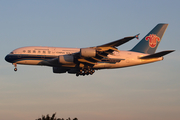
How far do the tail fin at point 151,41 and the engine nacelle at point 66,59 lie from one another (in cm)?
1319

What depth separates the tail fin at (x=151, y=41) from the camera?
56812 mm

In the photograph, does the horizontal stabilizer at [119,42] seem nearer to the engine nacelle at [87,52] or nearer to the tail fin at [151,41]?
the engine nacelle at [87,52]

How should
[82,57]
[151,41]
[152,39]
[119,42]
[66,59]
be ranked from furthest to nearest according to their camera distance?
[152,39], [151,41], [66,59], [82,57], [119,42]

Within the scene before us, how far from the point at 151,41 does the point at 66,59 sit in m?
17.2

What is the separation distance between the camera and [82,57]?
49219mm

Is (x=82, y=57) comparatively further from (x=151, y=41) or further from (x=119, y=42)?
(x=151, y=41)

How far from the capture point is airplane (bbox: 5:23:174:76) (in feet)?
159

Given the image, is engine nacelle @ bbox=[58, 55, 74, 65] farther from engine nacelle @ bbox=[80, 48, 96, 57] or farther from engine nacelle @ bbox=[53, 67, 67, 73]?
engine nacelle @ bbox=[53, 67, 67, 73]

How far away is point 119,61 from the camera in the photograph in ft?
173

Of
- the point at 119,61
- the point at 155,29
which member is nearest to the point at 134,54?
the point at 119,61

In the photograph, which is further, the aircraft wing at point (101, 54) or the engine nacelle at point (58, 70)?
the engine nacelle at point (58, 70)

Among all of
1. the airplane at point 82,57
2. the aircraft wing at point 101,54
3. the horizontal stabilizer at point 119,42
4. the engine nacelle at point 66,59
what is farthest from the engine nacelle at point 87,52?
the engine nacelle at point 66,59

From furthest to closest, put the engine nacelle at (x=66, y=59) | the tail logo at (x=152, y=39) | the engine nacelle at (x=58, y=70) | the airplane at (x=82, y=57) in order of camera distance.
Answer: the tail logo at (x=152, y=39)
the engine nacelle at (x=58, y=70)
the engine nacelle at (x=66, y=59)
the airplane at (x=82, y=57)

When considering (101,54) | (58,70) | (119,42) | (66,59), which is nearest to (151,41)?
(101,54)
